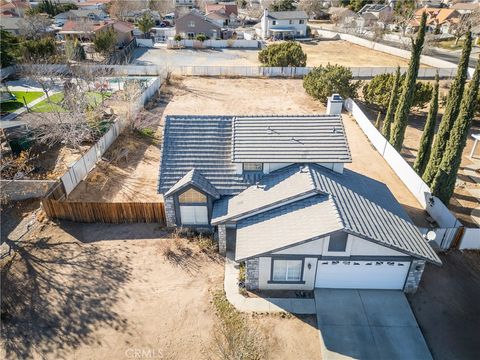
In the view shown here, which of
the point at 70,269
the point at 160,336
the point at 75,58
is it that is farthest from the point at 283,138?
the point at 75,58

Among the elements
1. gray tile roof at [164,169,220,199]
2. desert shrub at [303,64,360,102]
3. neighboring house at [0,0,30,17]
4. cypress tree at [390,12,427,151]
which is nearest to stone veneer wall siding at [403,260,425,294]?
gray tile roof at [164,169,220,199]

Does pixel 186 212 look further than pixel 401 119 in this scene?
No

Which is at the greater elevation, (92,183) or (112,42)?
(112,42)

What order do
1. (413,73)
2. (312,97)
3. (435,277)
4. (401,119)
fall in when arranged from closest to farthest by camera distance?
(435,277), (413,73), (401,119), (312,97)

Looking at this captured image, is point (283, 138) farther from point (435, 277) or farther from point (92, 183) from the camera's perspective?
point (92, 183)

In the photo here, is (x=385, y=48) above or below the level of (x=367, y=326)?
above

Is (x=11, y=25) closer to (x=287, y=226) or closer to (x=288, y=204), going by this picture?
(x=288, y=204)

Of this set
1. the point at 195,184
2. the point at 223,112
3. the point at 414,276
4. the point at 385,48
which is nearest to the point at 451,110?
the point at 414,276

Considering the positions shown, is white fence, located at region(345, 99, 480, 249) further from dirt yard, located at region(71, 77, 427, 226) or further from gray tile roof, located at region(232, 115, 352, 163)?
gray tile roof, located at region(232, 115, 352, 163)
